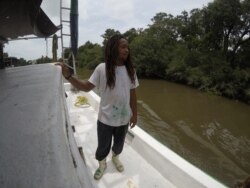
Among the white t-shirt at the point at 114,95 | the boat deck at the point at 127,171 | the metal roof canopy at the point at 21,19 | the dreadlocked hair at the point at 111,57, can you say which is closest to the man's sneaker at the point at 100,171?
the boat deck at the point at 127,171

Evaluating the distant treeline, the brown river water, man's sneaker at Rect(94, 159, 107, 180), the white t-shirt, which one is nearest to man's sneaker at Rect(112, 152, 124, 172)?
man's sneaker at Rect(94, 159, 107, 180)

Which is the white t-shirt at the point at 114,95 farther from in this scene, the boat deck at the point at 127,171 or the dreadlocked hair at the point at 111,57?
the boat deck at the point at 127,171

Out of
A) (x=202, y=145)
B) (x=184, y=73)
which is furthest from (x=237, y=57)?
(x=202, y=145)

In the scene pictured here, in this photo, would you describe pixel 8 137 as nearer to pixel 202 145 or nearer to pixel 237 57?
pixel 202 145

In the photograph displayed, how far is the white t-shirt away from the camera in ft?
6.01

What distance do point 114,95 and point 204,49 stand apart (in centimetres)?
1687

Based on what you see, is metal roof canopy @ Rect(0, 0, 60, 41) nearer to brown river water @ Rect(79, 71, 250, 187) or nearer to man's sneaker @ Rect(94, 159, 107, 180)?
man's sneaker @ Rect(94, 159, 107, 180)

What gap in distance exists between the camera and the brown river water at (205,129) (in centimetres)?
541

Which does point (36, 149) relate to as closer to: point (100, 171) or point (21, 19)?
point (100, 171)

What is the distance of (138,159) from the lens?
2496 millimetres

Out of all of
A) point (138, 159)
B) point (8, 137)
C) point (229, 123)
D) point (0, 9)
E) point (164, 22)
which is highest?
point (164, 22)

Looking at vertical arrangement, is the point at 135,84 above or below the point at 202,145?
above

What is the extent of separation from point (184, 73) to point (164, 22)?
6.84 meters

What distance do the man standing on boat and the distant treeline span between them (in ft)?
38.7
